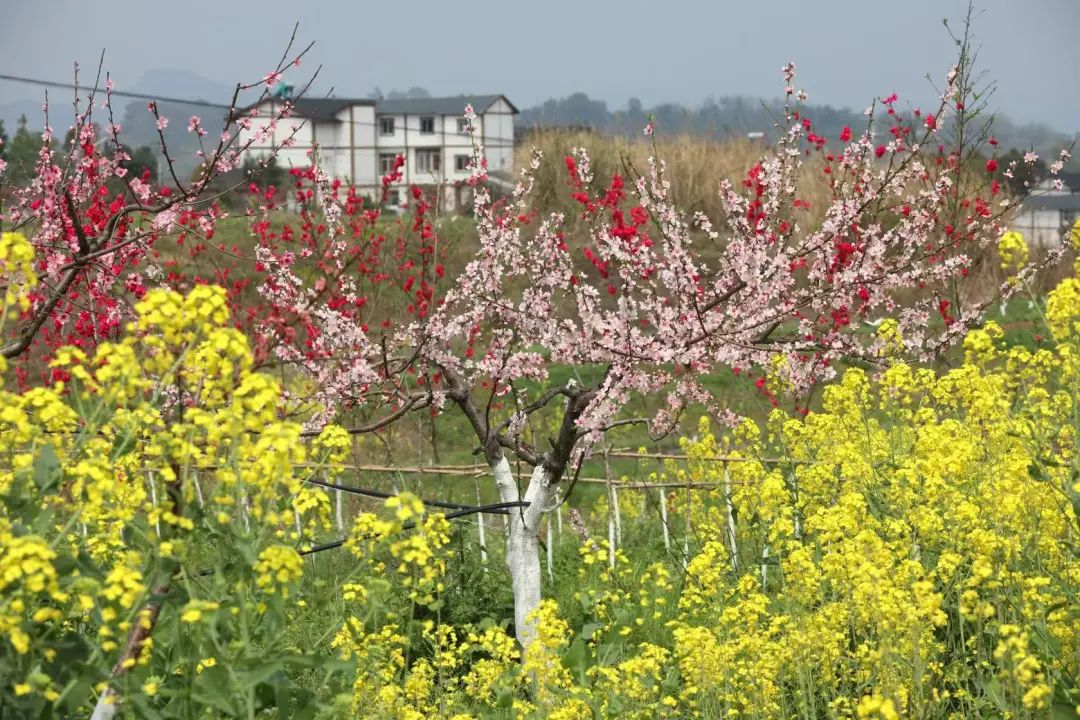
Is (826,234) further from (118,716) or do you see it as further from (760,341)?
(118,716)

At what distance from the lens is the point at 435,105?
96875 millimetres

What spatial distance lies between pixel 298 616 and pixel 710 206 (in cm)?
1986

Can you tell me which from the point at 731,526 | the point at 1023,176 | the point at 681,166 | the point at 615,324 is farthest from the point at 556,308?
the point at 1023,176

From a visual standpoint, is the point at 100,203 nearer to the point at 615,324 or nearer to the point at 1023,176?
the point at 615,324

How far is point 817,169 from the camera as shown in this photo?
80.0 feet

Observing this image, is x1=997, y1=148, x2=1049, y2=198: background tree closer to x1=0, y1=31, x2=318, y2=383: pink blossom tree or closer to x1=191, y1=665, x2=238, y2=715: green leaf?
x1=0, y1=31, x2=318, y2=383: pink blossom tree

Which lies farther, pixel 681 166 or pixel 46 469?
pixel 681 166

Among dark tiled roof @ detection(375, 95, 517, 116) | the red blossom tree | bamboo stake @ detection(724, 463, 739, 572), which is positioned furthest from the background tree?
dark tiled roof @ detection(375, 95, 517, 116)

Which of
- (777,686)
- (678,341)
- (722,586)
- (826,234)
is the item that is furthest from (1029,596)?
(826,234)

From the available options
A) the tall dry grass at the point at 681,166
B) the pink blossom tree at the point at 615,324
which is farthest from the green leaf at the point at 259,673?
the tall dry grass at the point at 681,166

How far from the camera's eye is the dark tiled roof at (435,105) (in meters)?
94.2

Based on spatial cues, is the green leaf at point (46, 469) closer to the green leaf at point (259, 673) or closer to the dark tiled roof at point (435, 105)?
the green leaf at point (259, 673)

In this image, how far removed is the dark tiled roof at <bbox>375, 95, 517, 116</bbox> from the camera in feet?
309

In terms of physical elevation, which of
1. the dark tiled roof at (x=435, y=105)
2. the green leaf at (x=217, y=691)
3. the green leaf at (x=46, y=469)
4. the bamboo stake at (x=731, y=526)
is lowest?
the bamboo stake at (x=731, y=526)
